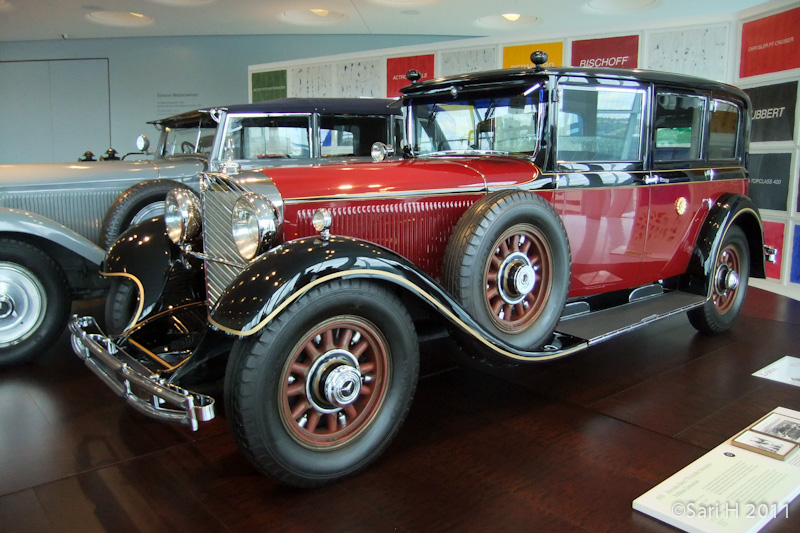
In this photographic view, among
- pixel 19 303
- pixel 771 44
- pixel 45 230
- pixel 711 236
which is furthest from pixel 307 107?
pixel 771 44

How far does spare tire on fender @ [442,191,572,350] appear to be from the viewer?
103 inches

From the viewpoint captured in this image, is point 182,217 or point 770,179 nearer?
point 182,217

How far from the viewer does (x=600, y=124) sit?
10.8 ft

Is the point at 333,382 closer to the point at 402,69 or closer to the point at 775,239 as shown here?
the point at 775,239

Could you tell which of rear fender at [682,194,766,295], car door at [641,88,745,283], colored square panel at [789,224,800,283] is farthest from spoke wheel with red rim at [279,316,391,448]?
colored square panel at [789,224,800,283]

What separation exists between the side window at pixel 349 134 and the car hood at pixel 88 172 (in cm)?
119

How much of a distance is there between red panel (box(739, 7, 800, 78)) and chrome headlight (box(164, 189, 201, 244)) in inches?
224

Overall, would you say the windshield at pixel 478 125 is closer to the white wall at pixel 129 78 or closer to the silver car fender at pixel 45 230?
the silver car fender at pixel 45 230

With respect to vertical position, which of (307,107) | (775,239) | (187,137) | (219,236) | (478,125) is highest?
(307,107)

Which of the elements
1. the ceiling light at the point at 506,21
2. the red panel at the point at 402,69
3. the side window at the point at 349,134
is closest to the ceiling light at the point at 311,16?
the red panel at the point at 402,69

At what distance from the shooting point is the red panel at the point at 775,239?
5855 millimetres

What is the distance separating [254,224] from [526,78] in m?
1.69

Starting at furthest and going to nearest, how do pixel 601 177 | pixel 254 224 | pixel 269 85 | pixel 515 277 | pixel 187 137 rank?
pixel 269 85 < pixel 187 137 < pixel 601 177 < pixel 515 277 < pixel 254 224

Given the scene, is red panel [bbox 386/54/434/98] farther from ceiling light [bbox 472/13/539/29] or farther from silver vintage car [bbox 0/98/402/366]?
silver vintage car [bbox 0/98/402/366]
